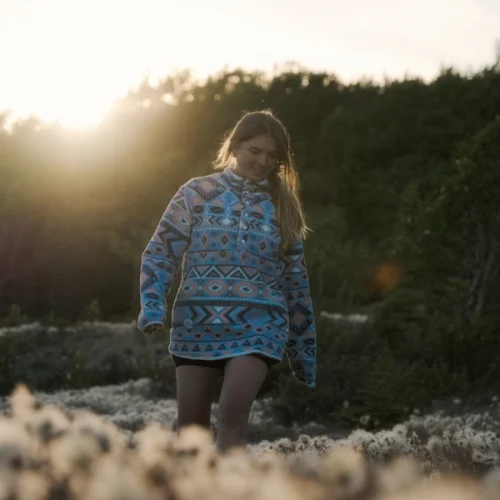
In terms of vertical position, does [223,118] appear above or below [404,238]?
above

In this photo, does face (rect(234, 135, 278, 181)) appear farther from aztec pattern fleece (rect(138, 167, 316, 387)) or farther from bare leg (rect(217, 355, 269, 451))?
bare leg (rect(217, 355, 269, 451))

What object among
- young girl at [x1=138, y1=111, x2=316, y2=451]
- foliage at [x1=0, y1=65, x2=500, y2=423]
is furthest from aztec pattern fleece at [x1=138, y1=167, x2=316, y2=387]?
foliage at [x1=0, y1=65, x2=500, y2=423]

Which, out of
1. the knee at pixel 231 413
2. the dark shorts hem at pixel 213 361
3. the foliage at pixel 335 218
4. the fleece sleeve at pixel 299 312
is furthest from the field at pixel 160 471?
the foliage at pixel 335 218

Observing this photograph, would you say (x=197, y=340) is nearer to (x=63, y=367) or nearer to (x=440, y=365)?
(x=440, y=365)

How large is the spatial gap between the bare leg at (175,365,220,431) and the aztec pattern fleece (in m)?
0.08

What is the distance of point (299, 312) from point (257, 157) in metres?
0.75

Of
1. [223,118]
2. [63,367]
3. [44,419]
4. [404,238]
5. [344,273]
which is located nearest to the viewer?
[44,419]

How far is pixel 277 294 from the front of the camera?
4.38 meters

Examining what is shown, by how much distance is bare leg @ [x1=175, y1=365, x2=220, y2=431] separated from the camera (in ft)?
13.6

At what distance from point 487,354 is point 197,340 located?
7.60 metres

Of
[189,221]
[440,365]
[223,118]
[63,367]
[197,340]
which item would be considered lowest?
[63,367]

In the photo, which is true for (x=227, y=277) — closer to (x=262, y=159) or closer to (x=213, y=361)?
(x=213, y=361)

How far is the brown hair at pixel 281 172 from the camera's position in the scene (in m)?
4.49

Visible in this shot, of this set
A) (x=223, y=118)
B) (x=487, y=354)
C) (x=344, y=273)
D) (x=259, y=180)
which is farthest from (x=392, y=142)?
(x=259, y=180)
